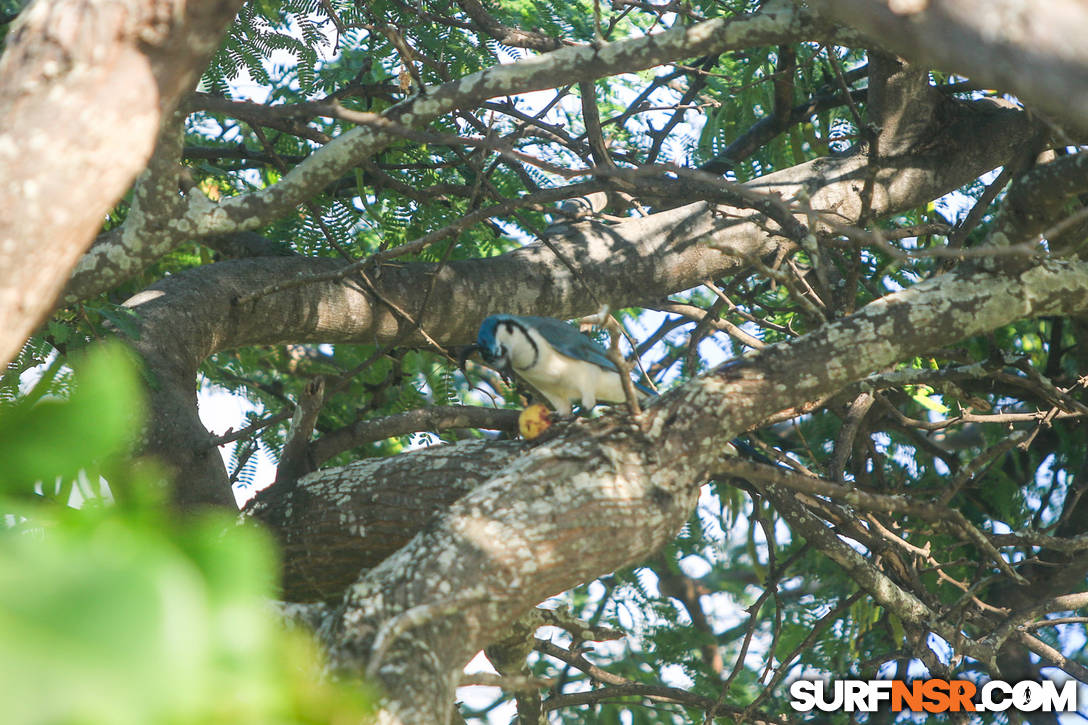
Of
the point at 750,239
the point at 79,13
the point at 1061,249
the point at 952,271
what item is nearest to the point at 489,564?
the point at 79,13

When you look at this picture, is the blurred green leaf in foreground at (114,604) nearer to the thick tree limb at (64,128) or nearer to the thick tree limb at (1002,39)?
the thick tree limb at (64,128)

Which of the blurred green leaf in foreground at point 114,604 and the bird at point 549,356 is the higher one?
the bird at point 549,356

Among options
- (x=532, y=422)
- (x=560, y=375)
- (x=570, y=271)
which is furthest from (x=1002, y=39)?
(x=560, y=375)

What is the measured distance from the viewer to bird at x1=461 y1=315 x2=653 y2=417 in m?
3.88

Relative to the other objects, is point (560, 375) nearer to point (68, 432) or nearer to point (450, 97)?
point (450, 97)

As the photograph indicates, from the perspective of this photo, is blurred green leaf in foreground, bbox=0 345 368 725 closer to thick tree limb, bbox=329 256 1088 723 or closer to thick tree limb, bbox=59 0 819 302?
thick tree limb, bbox=329 256 1088 723

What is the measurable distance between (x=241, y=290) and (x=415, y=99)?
3.84 feet

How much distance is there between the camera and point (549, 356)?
4.00 m

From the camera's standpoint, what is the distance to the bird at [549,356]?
153 inches

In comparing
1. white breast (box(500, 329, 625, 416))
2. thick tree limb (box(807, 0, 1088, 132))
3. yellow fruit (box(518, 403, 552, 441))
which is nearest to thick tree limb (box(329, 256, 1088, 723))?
yellow fruit (box(518, 403, 552, 441))

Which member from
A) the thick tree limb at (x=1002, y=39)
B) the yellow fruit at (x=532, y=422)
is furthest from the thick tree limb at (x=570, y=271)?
the thick tree limb at (x=1002, y=39)

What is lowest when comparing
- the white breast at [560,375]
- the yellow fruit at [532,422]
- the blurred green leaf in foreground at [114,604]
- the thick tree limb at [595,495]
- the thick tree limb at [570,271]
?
the blurred green leaf in foreground at [114,604]

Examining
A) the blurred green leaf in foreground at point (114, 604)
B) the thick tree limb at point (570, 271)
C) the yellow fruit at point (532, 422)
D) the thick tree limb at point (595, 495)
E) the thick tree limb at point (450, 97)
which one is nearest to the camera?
the blurred green leaf in foreground at point (114, 604)

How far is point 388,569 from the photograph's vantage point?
7.36ft
